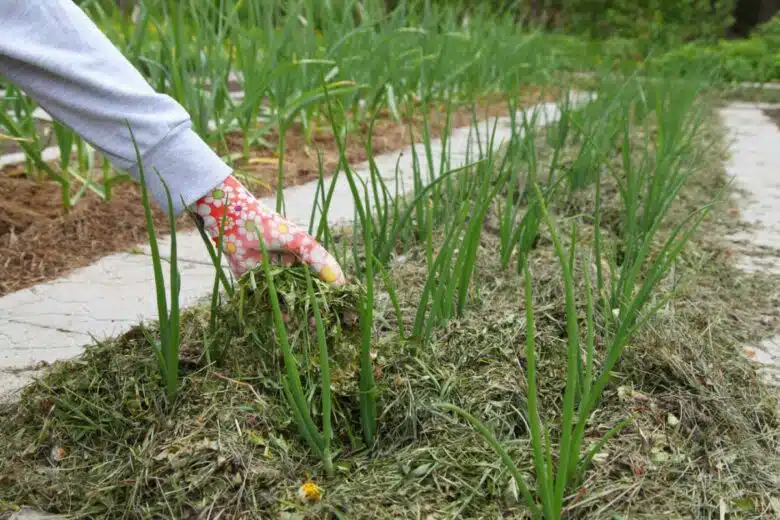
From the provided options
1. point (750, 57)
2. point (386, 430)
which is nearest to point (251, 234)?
point (386, 430)

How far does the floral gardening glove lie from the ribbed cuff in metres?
0.03

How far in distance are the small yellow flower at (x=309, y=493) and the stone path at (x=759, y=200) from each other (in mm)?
834

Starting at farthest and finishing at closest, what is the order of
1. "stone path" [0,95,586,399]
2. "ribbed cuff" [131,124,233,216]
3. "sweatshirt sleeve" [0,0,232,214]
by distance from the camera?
1. "stone path" [0,95,586,399]
2. "ribbed cuff" [131,124,233,216]
3. "sweatshirt sleeve" [0,0,232,214]

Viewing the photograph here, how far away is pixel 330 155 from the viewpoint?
3252 millimetres

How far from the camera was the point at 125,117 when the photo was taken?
3.96 ft

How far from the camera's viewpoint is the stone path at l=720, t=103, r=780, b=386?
5.12 feet

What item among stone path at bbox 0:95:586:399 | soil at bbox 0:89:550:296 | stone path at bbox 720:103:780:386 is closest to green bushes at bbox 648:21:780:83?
stone path at bbox 720:103:780:386

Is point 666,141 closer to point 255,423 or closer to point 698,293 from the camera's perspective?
point 698,293

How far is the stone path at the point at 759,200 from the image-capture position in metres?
1.56

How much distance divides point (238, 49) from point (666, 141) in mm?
1421

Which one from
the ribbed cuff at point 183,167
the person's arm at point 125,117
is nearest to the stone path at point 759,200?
the person's arm at point 125,117

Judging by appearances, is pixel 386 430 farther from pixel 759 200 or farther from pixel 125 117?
pixel 759 200

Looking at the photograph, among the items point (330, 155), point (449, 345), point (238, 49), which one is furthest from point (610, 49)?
point (449, 345)

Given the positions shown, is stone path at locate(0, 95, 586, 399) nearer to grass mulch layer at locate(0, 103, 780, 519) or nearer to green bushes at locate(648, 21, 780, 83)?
grass mulch layer at locate(0, 103, 780, 519)
